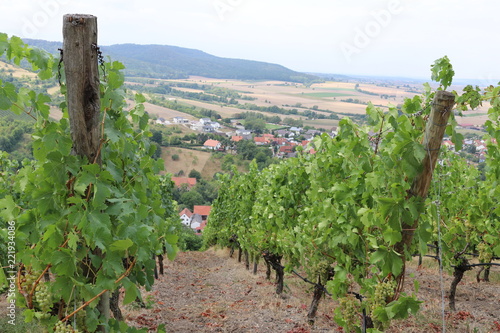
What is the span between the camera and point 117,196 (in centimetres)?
287

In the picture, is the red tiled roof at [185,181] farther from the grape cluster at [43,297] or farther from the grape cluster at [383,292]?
the grape cluster at [43,297]

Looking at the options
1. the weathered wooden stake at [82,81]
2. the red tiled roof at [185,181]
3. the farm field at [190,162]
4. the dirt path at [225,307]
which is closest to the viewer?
the weathered wooden stake at [82,81]

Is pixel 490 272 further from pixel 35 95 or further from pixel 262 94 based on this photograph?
pixel 262 94

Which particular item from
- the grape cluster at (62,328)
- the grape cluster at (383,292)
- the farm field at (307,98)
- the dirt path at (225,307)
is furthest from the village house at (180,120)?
the grape cluster at (62,328)

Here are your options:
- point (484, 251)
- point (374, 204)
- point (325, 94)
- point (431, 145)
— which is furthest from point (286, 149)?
point (325, 94)

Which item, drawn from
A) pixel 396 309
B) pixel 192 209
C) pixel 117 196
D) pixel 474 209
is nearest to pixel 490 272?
pixel 474 209

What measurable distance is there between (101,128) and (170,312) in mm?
7190

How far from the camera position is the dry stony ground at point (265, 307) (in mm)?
7273

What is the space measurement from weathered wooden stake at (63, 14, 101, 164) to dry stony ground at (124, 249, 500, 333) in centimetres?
349

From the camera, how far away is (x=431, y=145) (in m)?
3.34

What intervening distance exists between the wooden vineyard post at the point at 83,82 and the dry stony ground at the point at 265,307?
338 cm

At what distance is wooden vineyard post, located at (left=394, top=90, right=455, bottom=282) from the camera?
10.5 ft

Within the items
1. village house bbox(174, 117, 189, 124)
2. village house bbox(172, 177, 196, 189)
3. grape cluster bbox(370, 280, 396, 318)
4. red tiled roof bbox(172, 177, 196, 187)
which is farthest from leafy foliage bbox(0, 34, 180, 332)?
village house bbox(174, 117, 189, 124)

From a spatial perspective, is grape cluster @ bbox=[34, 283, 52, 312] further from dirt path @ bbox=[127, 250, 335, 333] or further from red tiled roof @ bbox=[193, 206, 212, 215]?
red tiled roof @ bbox=[193, 206, 212, 215]
